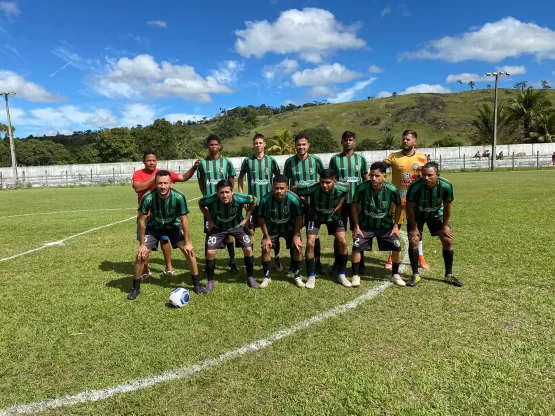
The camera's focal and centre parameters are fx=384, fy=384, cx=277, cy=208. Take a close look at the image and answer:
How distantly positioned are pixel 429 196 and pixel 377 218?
0.77 m

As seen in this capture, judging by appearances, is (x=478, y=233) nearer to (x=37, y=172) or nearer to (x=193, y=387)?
(x=193, y=387)

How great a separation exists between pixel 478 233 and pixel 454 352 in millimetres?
5707

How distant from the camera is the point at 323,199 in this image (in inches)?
222

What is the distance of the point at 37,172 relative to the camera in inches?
1661

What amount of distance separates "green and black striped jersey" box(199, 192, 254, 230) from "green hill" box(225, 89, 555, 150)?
89.5m

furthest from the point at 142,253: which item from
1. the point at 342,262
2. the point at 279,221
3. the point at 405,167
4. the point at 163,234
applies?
the point at 405,167

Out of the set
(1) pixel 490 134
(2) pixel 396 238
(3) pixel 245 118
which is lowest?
(2) pixel 396 238

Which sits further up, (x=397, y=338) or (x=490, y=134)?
(x=490, y=134)

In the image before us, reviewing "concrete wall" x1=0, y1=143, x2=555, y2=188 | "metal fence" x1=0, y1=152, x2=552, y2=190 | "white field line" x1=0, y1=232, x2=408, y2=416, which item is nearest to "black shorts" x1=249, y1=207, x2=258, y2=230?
"white field line" x1=0, y1=232, x2=408, y2=416

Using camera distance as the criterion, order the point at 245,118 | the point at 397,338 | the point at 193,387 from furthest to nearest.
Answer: the point at 245,118 < the point at 397,338 < the point at 193,387

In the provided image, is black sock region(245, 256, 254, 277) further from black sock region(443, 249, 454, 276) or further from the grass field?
black sock region(443, 249, 454, 276)

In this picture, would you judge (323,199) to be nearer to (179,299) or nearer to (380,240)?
(380,240)

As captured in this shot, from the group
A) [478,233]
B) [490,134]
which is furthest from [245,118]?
[478,233]

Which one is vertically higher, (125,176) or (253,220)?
(125,176)
